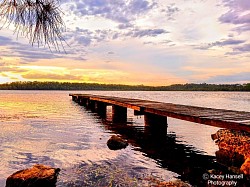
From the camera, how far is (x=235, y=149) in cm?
709

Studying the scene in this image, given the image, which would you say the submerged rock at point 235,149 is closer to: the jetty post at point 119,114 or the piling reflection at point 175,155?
the piling reflection at point 175,155

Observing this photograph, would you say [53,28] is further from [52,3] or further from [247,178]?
[247,178]

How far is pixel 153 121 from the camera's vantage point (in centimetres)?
1412

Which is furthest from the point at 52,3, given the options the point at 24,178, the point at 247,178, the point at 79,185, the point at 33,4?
the point at 247,178

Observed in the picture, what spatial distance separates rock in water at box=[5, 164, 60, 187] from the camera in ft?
18.8

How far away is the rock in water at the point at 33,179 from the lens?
18.8 ft

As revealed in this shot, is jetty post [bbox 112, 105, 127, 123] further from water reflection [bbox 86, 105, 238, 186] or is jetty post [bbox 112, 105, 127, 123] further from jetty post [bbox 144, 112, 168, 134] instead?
water reflection [bbox 86, 105, 238, 186]

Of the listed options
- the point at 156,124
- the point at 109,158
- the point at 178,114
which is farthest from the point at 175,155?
the point at 156,124

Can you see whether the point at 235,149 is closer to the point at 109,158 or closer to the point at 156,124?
the point at 109,158

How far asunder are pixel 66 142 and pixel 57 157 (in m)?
2.85

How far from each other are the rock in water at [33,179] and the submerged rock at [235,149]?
4513 mm

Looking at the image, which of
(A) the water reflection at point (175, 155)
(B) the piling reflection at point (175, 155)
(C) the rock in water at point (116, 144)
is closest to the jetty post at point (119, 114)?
(B) the piling reflection at point (175, 155)

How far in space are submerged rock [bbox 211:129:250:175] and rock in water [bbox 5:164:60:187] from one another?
4.51 meters

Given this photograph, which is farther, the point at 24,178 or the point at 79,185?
the point at 79,185
